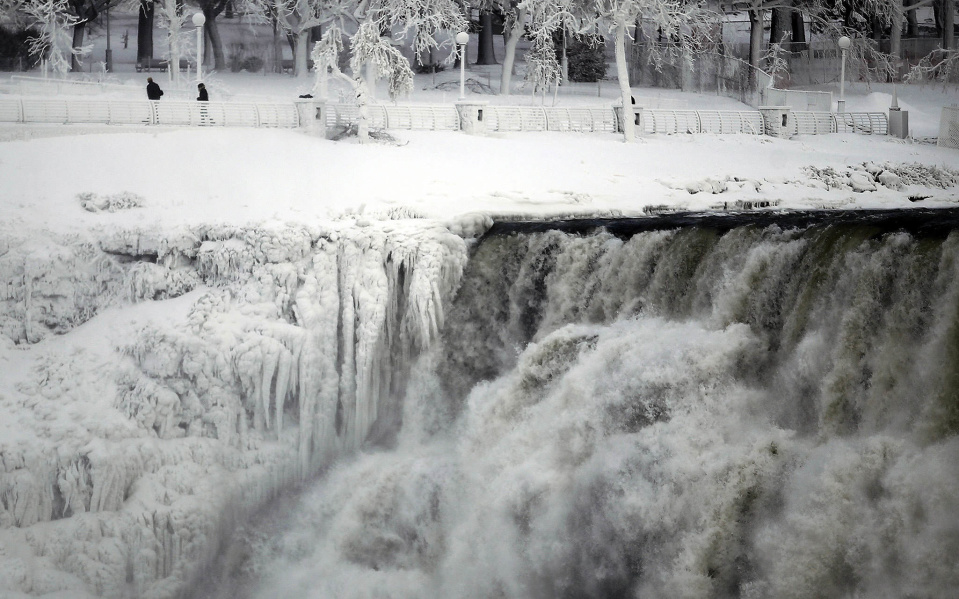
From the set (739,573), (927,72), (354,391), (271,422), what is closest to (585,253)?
(354,391)

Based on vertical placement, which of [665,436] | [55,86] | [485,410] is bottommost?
[485,410]

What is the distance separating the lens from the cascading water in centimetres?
876

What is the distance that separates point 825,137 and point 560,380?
689 inches

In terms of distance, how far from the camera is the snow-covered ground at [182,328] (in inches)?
522

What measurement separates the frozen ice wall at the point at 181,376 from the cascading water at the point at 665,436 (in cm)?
52

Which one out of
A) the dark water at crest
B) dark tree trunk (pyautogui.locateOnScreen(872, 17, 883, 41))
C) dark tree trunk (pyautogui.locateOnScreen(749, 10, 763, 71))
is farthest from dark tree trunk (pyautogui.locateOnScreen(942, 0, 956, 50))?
the dark water at crest

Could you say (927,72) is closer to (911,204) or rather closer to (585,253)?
(911,204)

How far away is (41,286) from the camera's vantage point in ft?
49.4

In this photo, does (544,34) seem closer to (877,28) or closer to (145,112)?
(145,112)

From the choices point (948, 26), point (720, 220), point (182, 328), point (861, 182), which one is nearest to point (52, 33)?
point (182, 328)

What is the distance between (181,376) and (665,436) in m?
6.58

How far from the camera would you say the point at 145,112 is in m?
21.7

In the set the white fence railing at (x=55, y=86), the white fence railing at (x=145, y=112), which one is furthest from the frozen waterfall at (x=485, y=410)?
the white fence railing at (x=55, y=86)

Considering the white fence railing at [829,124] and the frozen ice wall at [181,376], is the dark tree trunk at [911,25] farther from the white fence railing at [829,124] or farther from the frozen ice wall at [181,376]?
the frozen ice wall at [181,376]
